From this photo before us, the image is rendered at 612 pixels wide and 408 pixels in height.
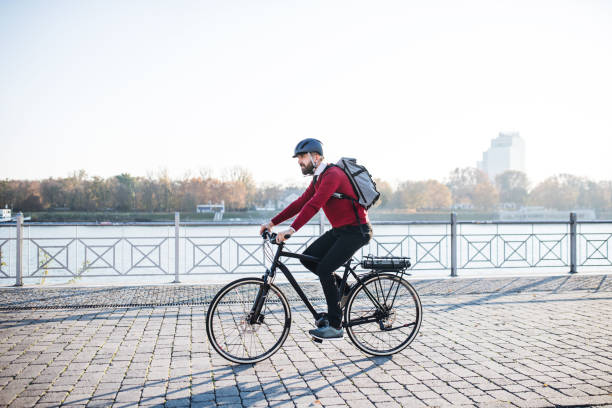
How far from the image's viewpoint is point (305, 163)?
15.3 feet

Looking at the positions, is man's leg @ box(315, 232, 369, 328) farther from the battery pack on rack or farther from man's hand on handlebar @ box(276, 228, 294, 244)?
man's hand on handlebar @ box(276, 228, 294, 244)

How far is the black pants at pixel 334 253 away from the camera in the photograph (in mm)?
4508

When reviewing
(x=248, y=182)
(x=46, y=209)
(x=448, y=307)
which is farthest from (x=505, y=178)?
(x=448, y=307)

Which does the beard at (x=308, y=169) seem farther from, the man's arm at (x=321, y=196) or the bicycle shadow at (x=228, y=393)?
the bicycle shadow at (x=228, y=393)

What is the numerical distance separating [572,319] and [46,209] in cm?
6111

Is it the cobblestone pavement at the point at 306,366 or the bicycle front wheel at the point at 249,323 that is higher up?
the bicycle front wheel at the point at 249,323

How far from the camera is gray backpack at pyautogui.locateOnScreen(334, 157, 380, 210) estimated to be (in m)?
4.49

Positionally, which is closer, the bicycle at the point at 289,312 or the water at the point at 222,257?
the bicycle at the point at 289,312

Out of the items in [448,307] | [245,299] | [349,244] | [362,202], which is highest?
[362,202]

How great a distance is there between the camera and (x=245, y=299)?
177 inches

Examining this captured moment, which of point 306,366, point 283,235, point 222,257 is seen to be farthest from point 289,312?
point 222,257

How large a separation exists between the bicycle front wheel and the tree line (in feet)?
178

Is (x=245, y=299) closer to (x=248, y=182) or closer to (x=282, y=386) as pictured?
(x=282, y=386)

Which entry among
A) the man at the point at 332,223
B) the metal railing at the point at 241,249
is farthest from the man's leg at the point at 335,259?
the metal railing at the point at 241,249
